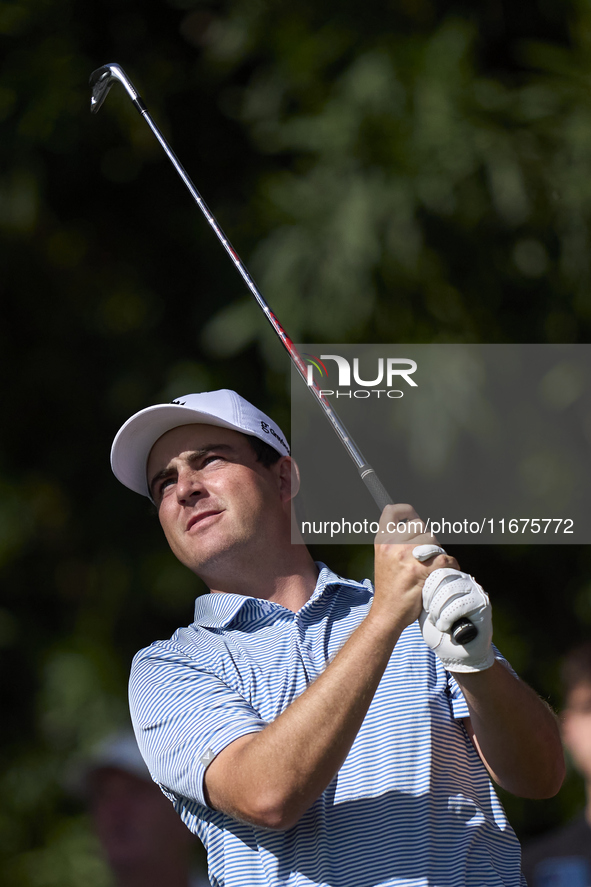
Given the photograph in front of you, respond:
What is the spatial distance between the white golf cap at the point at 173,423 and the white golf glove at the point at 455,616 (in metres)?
0.51

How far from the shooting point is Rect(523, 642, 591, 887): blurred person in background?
1469mm

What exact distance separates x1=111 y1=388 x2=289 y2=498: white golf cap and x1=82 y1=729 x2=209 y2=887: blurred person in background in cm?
59

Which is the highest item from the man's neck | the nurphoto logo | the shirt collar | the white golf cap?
the nurphoto logo

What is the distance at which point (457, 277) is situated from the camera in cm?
217

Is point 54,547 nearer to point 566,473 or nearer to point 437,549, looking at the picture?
point 566,473

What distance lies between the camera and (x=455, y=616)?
0.84 metres

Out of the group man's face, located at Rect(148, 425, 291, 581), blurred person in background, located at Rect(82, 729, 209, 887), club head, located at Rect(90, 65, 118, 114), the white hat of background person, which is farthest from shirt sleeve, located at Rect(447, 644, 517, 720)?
club head, located at Rect(90, 65, 118, 114)

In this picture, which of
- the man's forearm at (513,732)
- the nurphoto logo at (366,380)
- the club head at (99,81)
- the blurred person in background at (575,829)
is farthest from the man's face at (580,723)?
the club head at (99,81)

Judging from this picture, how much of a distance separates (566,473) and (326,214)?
2.77 ft

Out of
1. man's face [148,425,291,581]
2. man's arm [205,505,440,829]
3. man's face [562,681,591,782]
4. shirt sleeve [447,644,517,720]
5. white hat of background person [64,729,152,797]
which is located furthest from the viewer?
white hat of background person [64,729,152,797]

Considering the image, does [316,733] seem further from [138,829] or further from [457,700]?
[138,829]

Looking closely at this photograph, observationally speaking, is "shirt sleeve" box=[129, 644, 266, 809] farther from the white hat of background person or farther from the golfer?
the white hat of background person

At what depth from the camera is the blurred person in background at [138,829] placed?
1.50m

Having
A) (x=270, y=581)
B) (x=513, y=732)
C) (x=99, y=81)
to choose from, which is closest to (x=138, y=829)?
(x=270, y=581)
